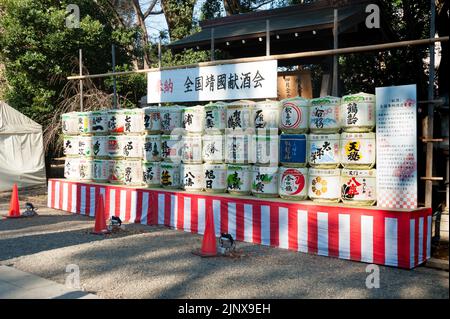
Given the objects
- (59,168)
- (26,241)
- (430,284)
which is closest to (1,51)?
(59,168)

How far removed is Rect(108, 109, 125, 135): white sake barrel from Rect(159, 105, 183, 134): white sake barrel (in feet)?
4.15

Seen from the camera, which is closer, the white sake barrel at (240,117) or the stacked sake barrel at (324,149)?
the stacked sake barrel at (324,149)

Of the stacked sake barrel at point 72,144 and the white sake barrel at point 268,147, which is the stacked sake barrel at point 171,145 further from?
the stacked sake barrel at point 72,144

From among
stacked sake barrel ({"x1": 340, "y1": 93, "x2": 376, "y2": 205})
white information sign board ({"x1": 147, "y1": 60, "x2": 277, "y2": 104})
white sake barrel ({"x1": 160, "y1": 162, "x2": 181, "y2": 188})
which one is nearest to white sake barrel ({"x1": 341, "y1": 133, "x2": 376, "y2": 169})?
stacked sake barrel ({"x1": 340, "y1": 93, "x2": 376, "y2": 205})

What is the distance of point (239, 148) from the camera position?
854cm

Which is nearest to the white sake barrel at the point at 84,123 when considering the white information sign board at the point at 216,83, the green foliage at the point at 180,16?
the white information sign board at the point at 216,83

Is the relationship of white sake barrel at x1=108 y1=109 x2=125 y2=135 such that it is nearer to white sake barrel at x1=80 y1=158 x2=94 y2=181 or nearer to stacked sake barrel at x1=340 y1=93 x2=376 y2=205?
white sake barrel at x1=80 y1=158 x2=94 y2=181

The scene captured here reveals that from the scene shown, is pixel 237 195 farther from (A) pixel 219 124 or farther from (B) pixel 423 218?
(B) pixel 423 218

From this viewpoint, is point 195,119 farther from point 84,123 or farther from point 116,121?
point 84,123

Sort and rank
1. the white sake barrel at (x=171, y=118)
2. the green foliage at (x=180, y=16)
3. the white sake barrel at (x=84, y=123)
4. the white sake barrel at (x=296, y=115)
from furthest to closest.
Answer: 1. the green foliage at (x=180, y=16)
2. the white sake barrel at (x=84, y=123)
3. the white sake barrel at (x=171, y=118)
4. the white sake barrel at (x=296, y=115)

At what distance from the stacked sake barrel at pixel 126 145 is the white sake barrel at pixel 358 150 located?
15.8ft

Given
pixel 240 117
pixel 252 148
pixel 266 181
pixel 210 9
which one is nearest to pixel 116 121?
pixel 240 117

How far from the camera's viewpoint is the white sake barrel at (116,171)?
1075 centimetres

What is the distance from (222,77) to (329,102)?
8.71ft
